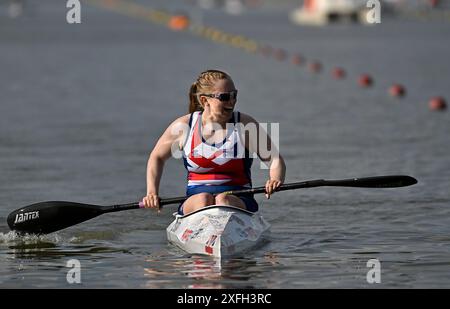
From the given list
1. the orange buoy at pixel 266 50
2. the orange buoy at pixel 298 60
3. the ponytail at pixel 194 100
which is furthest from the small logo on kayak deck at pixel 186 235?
the orange buoy at pixel 266 50

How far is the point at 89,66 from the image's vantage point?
4312 centimetres

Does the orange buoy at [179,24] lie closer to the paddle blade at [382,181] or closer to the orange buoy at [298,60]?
the orange buoy at [298,60]

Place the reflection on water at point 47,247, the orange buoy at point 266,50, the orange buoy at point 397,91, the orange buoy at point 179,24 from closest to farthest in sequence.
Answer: the reflection on water at point 47,247 → the orange buoy at point 397,91 → the orange buoy at point 266,50 → the orange buoy at point 179,24

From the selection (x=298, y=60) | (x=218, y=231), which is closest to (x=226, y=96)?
(x=218, y=231)

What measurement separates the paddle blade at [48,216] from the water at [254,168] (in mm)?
155

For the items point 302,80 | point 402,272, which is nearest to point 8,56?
point 302,80

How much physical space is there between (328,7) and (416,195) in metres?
63.6

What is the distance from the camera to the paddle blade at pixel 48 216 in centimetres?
1305

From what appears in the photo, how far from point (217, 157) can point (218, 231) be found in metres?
0.83

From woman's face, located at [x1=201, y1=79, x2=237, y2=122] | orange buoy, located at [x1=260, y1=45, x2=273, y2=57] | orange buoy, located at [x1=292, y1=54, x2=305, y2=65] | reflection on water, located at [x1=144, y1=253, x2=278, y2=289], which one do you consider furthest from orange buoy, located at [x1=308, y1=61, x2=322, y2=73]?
reflection on water, located at [x1=144, y1=253, x2=278, y2=289]

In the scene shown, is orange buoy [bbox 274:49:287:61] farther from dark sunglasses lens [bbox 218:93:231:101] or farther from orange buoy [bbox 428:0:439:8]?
orange buoy [bbox 428:0:439:8]

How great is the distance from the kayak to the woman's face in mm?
834

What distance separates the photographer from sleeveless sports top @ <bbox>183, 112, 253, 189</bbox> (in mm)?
12367
